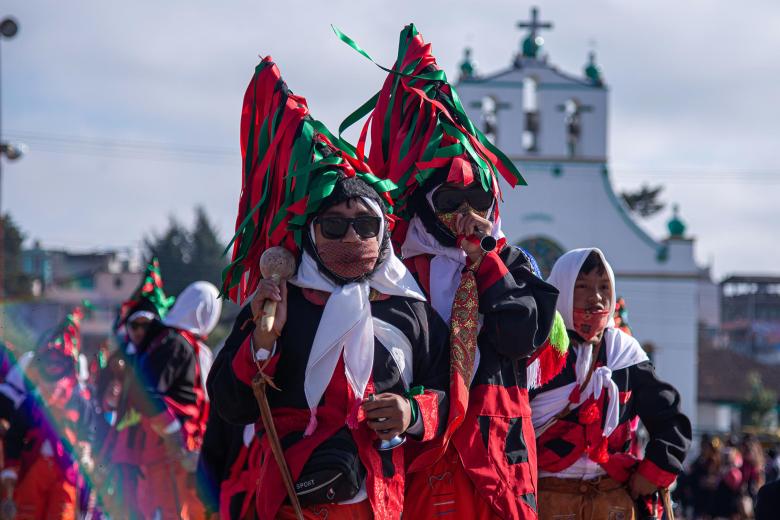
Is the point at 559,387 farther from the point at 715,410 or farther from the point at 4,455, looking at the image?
the point at 715,410

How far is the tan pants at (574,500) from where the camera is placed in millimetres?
5910

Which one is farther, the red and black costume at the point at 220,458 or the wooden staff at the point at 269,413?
the red and black costume at the point at 220,458

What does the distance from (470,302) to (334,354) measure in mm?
651

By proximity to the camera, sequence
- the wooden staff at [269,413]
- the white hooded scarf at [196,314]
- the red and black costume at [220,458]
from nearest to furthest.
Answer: the wooden staff at [269,413], the red and black costume at [220,458], the white hooded scarf at [196,314]

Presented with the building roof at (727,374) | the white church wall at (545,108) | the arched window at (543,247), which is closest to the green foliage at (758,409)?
the building roof at (727,374)

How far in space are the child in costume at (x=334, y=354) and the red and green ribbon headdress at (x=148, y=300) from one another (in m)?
4.78

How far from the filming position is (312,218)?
198 inches

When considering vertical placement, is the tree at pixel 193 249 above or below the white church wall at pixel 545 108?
below

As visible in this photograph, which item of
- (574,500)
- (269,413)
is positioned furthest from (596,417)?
(269,413)

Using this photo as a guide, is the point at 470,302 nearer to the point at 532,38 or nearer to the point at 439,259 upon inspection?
the point at 439,259

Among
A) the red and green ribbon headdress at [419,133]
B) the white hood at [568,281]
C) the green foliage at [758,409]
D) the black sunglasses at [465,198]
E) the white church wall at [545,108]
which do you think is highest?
the white church wall at [545,108]

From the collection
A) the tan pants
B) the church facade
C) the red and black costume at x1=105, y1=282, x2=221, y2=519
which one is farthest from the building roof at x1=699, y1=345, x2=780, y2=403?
the tan pants

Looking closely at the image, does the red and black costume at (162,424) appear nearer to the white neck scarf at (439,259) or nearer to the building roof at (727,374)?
the white neck scarf at (439,259)

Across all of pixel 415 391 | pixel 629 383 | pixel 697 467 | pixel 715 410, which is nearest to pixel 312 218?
pixel 415 391
